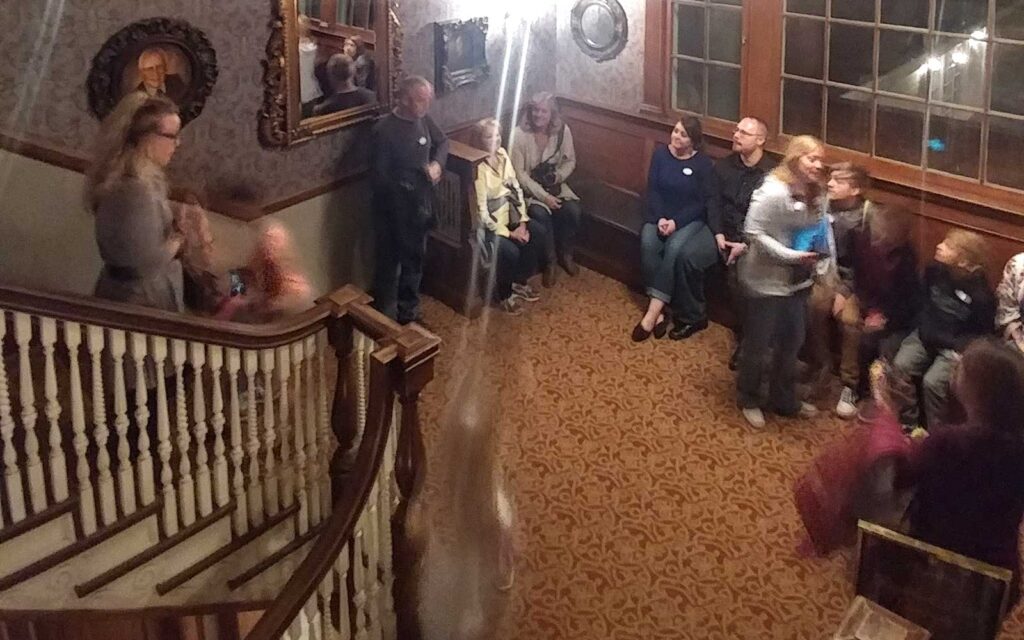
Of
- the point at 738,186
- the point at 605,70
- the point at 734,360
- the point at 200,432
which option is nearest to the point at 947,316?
the point at 734,360

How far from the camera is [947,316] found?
15.9 feet

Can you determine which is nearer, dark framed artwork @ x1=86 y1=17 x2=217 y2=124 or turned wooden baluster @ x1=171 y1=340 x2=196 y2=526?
turned wooden baluster @ x1=171 y1=340 x2=196 y2=526

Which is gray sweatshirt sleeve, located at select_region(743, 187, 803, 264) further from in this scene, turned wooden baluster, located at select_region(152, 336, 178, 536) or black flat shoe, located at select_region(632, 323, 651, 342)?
turned wooden baluster, located at select_region(152, 336, 178, 536)

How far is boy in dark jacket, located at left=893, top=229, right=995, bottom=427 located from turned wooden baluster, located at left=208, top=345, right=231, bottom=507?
2924mm

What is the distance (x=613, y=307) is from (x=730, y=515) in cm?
197

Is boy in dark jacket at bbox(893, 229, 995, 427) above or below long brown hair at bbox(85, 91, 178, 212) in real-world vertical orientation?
below

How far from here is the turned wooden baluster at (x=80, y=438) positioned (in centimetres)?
336

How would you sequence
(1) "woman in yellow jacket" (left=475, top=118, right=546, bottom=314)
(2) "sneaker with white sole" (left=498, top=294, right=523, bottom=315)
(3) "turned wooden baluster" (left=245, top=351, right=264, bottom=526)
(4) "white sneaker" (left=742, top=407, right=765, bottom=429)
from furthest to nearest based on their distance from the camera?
(2) "sneaker with white sole" (left=498, top=294, right=523, bottom=315) < (1) "woman in yellow jacket" (left=475, top=118, right=546, bottom=314) < (4) "white sneaker" (left=742, top=407, right=765, bottom=429) < (3) "turned wooden baluster" (left=245, top=351, right=264, bottom=526)

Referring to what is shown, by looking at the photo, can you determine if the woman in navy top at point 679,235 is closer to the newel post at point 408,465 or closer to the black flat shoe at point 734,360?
the black flat shoe at point 734,360

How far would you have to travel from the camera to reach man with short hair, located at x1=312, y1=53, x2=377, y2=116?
18.4ft

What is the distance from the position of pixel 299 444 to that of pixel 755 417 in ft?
7.55

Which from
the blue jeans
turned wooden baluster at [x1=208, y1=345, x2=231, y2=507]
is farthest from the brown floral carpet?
turned wooden baluster at [x1=208, y1=345, x2=231, y2=507]

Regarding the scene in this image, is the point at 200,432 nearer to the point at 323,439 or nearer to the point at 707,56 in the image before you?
the point at 323,439

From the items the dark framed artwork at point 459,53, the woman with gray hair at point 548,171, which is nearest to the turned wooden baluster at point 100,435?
the dark framed artwork at point 459,53
